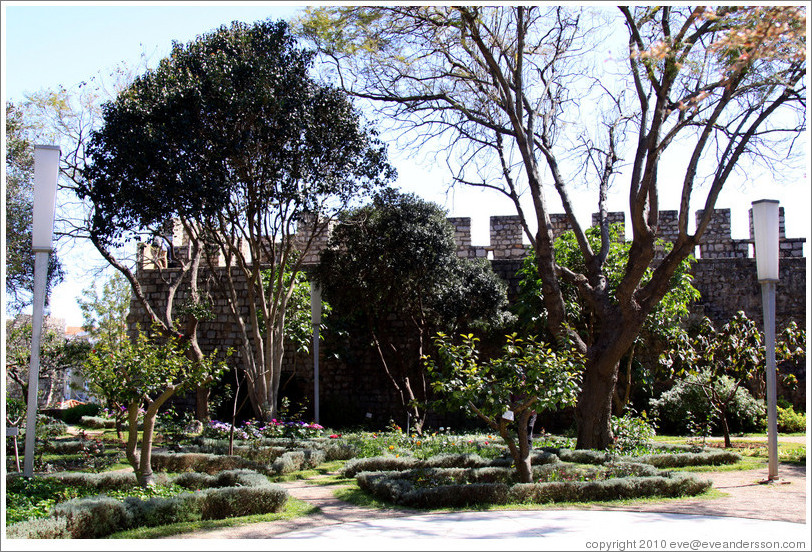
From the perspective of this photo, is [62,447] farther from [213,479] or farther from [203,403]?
[213,479]

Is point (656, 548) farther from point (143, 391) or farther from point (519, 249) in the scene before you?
point (519, 249)

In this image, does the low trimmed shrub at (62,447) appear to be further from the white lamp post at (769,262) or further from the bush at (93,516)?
the white lamp post at (769,262)

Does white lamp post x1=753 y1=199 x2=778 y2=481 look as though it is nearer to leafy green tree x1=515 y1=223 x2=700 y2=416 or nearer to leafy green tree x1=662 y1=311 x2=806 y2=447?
leafy green tree x1=662 y1=311 x2=806 y2=447

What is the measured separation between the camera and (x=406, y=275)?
499 inches

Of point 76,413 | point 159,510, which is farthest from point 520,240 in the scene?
point 76,413

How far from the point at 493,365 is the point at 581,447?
277cm

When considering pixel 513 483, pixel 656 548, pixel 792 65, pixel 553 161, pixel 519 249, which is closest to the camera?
pixel 656 548

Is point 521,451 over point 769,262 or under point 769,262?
under

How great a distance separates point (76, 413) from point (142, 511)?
43.9 feet

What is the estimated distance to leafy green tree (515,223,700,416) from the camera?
1222cm

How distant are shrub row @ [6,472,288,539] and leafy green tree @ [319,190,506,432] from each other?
691 cm

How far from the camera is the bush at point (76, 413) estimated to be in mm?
16725

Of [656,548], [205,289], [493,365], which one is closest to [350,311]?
[205,289]

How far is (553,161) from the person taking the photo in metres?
9.59
